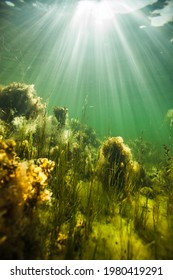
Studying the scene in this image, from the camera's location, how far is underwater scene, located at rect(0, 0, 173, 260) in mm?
2695

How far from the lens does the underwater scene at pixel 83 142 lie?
2.70 m


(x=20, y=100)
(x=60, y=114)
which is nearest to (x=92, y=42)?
(x=60, y=114)

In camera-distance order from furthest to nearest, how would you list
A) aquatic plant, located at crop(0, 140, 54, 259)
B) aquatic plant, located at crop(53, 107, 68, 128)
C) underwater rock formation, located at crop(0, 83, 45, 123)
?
aquatic plant, located at crop(53, 107, 68, 128)
underwater rock formation, located at crop(0, 83, 45, 123)
aquatic plant, located at crop(0, 140, 54, 259)

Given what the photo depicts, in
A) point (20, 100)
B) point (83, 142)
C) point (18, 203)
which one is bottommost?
point (83, 142)

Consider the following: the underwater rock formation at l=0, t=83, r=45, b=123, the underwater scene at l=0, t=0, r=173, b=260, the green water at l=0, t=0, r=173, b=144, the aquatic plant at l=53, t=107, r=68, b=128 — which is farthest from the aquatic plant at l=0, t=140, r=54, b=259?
the aquatic plant at l=53, t=107, r=68, b=128

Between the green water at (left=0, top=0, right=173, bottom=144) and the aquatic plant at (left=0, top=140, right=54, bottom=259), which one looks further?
the green water at (left=0, top=0, right=173, bottom=144)

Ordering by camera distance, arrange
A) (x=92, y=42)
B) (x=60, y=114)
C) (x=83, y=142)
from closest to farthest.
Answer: (x=60, y=114), (x=83, y=142), (x=92, y=42)

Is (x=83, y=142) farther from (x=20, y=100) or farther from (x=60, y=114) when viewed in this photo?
(x=20, y=100)

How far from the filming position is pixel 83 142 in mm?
11445

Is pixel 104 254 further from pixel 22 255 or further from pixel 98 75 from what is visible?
pixel 98 75

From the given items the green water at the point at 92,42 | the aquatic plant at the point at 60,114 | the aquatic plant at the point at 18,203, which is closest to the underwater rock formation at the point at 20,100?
the green water at the point at 92,42

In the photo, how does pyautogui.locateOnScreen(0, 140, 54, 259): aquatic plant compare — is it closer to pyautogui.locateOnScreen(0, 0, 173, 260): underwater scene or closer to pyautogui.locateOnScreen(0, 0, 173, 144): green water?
pyautogui.locateOnScreen(0, 0, 173, 260): underwater scene
